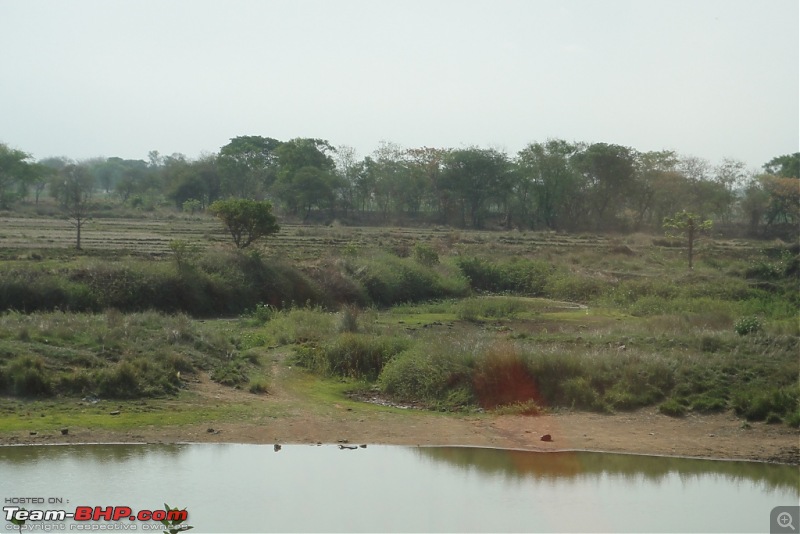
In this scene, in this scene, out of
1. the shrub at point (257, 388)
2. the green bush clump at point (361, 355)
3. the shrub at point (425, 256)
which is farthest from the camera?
the shrub at point (425, 256)

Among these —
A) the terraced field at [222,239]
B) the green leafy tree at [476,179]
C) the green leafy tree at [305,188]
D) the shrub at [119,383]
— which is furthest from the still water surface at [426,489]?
the green leafy tree at [476,179]

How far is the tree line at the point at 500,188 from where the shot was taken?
81.3m

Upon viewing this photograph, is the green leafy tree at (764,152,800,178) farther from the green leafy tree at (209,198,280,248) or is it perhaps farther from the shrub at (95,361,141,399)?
the shrub at (95,361,141,399)

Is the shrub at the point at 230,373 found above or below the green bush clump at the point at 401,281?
below

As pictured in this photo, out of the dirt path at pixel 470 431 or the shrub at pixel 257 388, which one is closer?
the dirt path at pixel 470 431

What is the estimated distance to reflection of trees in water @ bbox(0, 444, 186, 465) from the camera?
1346 centimetres

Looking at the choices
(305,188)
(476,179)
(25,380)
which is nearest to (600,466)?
(25,380)

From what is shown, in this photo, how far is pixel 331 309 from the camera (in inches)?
1293

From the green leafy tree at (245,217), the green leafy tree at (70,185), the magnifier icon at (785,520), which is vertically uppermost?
the green leafy tree at (70,185)

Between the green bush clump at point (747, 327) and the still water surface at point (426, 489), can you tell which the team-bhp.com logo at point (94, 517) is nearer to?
the still water surface at point (426, 489)

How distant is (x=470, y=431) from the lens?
1594 cm

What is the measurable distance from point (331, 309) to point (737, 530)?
73.0 feet

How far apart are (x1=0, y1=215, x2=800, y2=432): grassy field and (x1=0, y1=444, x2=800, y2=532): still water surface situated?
2.82 meters

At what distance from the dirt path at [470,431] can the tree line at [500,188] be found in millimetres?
62714
